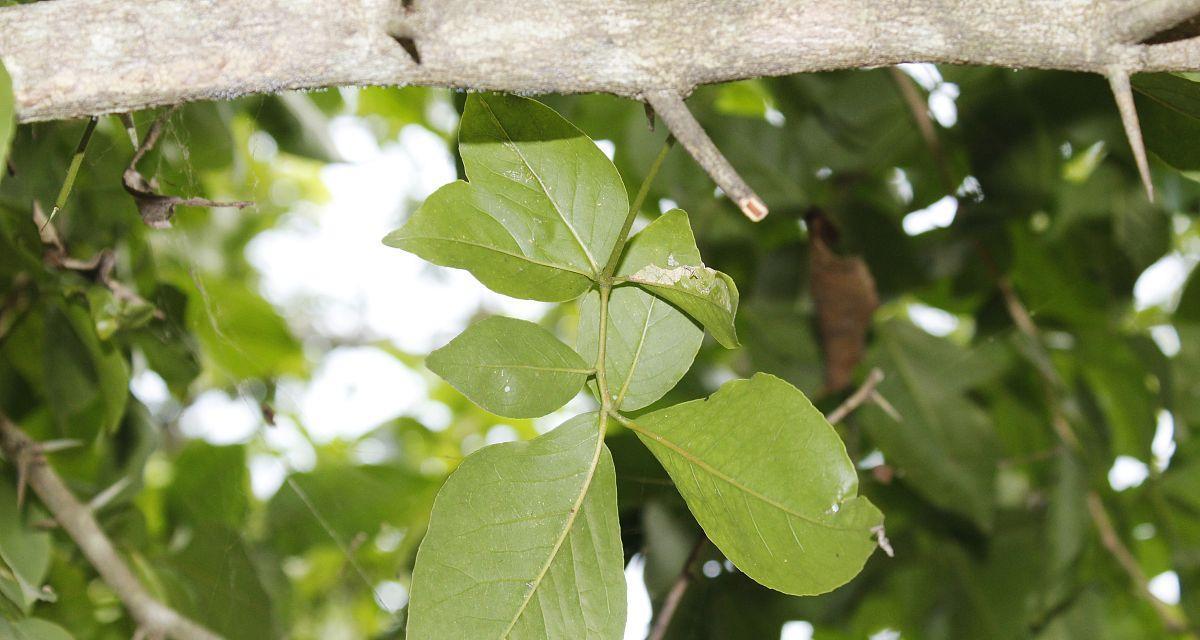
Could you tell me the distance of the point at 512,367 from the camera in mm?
489

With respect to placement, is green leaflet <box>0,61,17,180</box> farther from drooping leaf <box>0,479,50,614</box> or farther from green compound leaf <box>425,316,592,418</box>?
drooping leaf <box>0,479,50,614</box>

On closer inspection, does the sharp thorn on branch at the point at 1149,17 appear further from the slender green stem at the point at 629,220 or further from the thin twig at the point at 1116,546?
the thin twig at the point at 1116,546

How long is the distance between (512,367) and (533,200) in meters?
0.09

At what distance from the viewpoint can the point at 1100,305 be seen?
1.17m

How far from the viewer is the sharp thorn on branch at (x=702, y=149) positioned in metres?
0.41

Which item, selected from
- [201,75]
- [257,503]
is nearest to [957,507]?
[201,75]

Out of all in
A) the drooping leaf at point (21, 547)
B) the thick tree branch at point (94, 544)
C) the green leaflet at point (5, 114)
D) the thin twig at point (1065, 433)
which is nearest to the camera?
the green leaflet at point (5, 114)

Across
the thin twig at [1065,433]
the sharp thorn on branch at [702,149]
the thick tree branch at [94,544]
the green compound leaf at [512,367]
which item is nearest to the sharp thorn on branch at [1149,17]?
the sharp thorn on branch at [702,149]

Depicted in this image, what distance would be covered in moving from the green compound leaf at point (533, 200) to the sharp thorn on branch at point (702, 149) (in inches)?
1.9

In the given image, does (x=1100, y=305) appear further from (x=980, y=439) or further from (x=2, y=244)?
(x=2, y=244)

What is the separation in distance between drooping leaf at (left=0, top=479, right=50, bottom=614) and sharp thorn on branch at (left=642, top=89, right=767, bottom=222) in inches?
21.5

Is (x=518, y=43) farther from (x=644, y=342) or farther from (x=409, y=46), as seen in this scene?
(x=644, y=342)

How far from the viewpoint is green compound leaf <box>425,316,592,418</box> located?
1.54ft

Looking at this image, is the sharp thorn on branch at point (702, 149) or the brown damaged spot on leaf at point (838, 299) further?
the brown damaged spot on leaf at point (838, 299)
